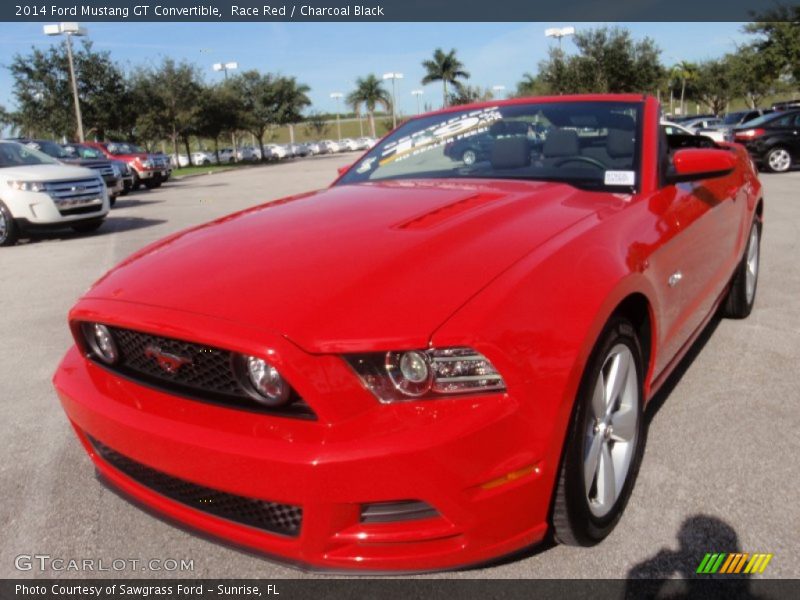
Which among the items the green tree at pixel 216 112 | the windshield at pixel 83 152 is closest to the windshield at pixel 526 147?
the windshield at pixel 83 152

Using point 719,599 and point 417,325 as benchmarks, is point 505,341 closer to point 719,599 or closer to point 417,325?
point 417,325

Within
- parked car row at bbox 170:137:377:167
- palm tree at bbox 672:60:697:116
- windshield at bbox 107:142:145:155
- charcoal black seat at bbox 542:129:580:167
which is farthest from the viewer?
palm tree at bbox 672:60:697:116

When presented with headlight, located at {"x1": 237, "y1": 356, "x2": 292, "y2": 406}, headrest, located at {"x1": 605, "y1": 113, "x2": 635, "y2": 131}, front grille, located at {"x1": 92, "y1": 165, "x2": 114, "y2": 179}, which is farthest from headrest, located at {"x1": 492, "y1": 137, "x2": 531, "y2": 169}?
front grille, located at {"x1": 92, "y1": 165, "x2": 114, "y2": 179}

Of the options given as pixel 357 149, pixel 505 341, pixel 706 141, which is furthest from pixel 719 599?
pixel 357 149

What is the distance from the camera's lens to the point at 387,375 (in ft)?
6.00

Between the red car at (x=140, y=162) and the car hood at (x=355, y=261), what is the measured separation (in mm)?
20765

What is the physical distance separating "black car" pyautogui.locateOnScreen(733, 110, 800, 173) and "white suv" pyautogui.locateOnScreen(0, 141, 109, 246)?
49.4 ft

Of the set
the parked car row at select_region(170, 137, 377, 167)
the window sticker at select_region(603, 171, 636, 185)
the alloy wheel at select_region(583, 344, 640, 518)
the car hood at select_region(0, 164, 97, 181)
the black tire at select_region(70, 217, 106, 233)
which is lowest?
the parked car row at select_region(170, 137, 377, 167)

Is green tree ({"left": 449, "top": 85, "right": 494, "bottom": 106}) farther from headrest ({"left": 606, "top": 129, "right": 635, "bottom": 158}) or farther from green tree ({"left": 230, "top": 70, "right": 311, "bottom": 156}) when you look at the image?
headrest ({"left": 606, "top": 129, "right": 635, "bottom": 158})

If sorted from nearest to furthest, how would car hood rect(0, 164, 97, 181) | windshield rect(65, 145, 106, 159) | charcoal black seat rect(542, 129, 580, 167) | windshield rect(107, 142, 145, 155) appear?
charcoal black seat rect(542, 129, 580, 167)
car hood rect(0, 164, 97, 181)
windshield rect(65, 145, 106, 159)
windshield rect(107, 142, 145, 155)

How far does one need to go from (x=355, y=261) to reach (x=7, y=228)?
394 inches

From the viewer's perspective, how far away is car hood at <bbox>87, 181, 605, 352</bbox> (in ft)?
6.13

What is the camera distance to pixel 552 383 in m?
1.90

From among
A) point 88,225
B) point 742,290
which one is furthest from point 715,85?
point 742,290
